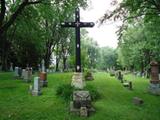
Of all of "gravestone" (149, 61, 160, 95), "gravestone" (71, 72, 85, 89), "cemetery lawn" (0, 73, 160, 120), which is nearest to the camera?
"cemetery lawn" (0, 73, 160, 120)

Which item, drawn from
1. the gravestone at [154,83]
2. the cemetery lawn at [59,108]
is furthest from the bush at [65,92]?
the gravestone at [154,83]

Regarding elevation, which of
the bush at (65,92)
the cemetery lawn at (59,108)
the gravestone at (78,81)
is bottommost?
the cemetery lawn at (59,108)

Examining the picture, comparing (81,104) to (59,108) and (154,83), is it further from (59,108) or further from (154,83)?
(154,83)

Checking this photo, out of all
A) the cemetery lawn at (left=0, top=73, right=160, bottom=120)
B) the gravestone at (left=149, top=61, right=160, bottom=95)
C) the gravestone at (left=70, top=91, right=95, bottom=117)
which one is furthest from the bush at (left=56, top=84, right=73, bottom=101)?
the gravestone at (left=149, top=61, right=160, bottom=95)

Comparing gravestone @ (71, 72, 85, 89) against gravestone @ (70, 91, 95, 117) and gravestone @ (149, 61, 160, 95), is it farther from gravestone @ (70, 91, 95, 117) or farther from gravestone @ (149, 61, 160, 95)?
gravestone @ (70, 91, 95, 117)

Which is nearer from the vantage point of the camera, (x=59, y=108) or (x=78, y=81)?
(x=59, y=108)

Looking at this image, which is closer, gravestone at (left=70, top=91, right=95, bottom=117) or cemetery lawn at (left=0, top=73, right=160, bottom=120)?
cemetery lawn at (left=0, top=73, right=160, bottom=120)

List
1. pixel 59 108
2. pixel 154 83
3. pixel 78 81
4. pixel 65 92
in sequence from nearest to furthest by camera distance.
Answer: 1. pixel 59 108
2. pixel 65 92
3. pixel 78 81
4. pixel 154 83

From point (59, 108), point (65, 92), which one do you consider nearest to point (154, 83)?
point (65, 92)

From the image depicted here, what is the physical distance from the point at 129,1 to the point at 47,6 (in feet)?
20.1

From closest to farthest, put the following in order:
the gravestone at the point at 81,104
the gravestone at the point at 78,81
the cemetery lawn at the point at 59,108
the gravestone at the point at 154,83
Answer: the cemetery lawn at the point at 59,108, the gravestone at the point at 81,104, the gravestone at the point at 78,81, the gravestone at the point at 154,83

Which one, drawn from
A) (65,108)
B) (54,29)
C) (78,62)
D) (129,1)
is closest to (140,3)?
(129,1)

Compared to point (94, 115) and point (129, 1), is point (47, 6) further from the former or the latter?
point (94, 115)

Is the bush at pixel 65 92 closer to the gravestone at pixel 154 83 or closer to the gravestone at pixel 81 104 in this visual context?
the gravestone at pixel 81 104
